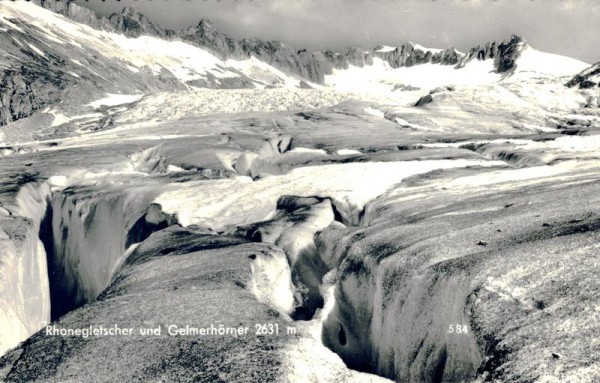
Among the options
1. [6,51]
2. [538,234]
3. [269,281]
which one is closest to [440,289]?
[538,234]

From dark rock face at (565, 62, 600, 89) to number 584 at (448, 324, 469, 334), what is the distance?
56.1m

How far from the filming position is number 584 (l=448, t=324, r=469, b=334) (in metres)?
7.96

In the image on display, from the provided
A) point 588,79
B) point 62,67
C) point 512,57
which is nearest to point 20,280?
point 588,79

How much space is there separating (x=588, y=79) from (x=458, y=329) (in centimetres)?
5913

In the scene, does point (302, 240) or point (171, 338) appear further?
point (302, 240)

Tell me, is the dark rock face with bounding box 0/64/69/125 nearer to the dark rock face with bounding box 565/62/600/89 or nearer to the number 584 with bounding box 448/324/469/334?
the dark rock face with bounding box 565/62/600/89

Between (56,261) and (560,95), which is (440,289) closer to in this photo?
(56,261)

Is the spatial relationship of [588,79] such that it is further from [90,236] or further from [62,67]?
[62,67]

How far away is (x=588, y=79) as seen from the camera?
58.0 m

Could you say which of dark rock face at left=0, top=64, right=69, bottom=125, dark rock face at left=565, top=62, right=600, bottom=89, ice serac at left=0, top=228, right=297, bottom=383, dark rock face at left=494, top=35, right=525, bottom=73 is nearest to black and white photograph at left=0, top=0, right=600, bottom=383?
ice serac at left=0, top=228, right=297, bottom=383

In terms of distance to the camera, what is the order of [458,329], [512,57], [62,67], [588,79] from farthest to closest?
[512,57] → [62,67] → [588,79] → [458,329]

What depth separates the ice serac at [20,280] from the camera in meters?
13.3

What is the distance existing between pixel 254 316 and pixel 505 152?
18.6 m

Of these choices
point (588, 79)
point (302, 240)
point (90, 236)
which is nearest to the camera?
point (302, 240)
